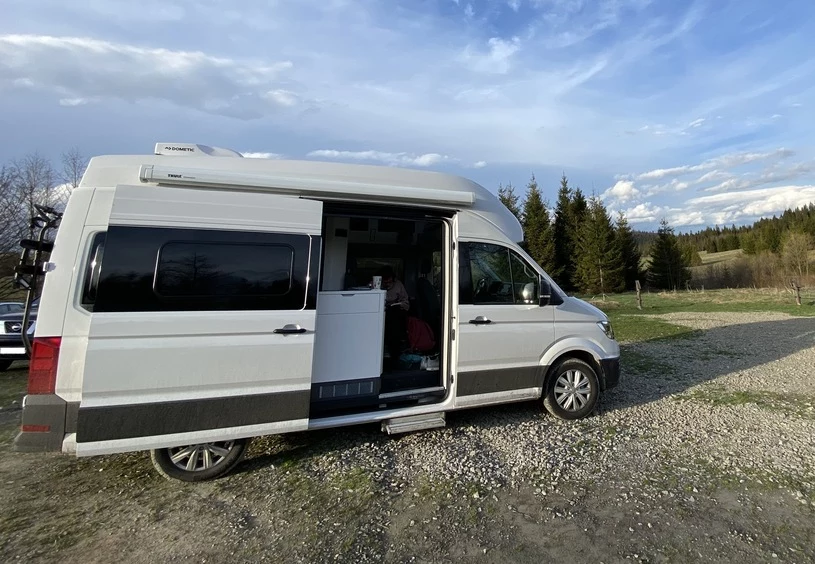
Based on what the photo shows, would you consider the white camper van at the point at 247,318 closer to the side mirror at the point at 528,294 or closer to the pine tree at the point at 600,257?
the side mirror at the point at 528,294

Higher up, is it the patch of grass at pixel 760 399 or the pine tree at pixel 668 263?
the pine tree at pixel 668 263

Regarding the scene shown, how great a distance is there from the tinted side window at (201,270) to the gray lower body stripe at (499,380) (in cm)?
196

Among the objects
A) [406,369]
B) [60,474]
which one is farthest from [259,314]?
[60,474]

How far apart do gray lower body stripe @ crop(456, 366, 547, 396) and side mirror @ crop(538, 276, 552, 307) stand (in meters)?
0.78

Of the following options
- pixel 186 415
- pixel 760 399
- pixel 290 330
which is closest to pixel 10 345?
pixel 186 415

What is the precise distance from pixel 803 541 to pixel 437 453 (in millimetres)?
2765

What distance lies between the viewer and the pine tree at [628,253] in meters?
37.2

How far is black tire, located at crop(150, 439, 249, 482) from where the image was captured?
3.47 metres

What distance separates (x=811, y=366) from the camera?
761 centimetres

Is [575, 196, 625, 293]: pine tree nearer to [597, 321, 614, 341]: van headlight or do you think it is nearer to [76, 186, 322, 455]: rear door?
[597, 321, 614, 341]: van headlight

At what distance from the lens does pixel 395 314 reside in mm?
5781

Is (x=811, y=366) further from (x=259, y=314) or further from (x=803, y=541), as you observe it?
(x=259, y=314)

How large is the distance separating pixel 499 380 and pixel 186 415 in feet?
10.4

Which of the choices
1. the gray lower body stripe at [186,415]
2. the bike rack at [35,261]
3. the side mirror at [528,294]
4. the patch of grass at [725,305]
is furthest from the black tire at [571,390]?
the patch of grass at [725,305]
